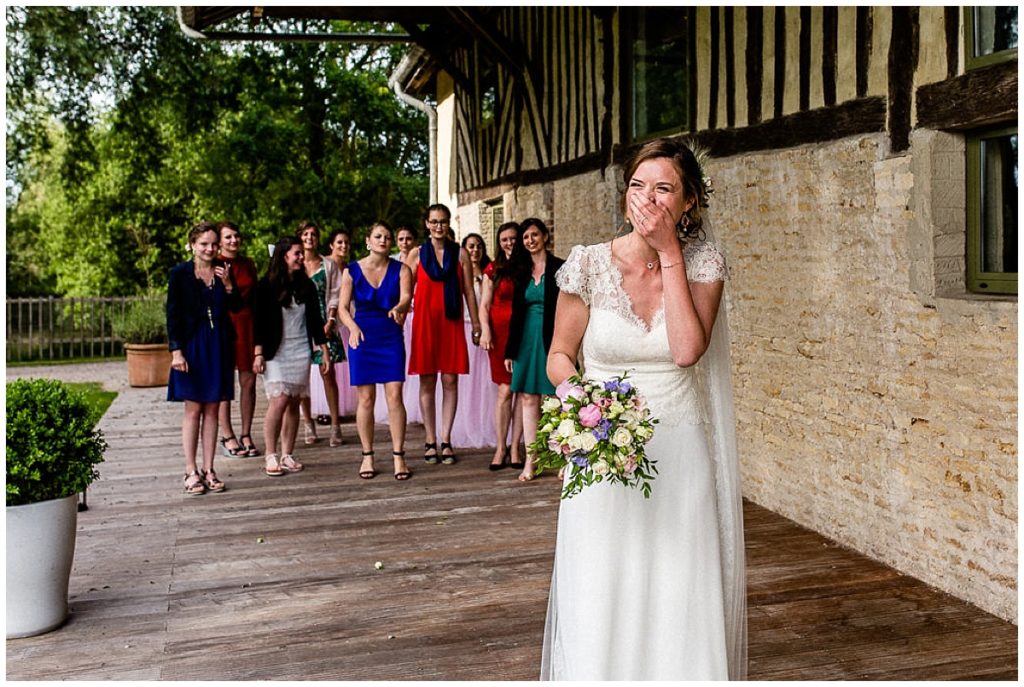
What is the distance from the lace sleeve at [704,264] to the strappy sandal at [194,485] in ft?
17.2

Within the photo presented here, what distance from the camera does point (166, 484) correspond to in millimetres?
7855

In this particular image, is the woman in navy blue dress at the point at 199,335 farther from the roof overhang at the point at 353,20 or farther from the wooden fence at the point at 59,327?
the wooden fence at the point at 59,327

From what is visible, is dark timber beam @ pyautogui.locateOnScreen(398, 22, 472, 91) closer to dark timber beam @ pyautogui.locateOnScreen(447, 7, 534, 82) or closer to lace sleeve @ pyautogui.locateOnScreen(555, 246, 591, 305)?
dark timber beam @ pyautogui.locateOnScreen(447, 7, 534, 82)

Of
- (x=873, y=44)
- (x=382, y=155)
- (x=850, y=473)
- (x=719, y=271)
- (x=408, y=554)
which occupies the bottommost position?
(x=408, y=554)

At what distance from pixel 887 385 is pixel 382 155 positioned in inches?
693

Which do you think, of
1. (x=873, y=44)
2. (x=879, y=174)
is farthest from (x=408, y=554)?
(x=873, y=44)

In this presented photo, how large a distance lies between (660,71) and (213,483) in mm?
4479

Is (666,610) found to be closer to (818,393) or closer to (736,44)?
(818,393)

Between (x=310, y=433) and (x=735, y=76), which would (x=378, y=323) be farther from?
(x=735, y=76)

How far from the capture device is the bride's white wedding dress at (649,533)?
3156 mm

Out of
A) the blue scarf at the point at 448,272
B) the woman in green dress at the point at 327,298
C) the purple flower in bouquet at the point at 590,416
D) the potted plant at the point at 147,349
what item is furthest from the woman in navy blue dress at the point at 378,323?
the potted plant at the point at 147,349

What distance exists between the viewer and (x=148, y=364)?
1485 centimetres

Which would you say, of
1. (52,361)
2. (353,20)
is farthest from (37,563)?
(52,361)

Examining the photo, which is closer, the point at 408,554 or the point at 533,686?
the point at 533,686
